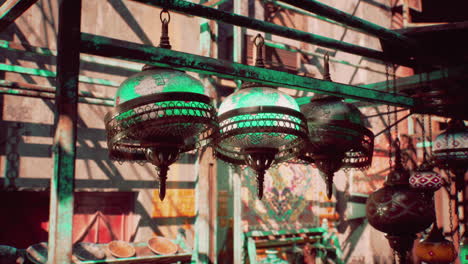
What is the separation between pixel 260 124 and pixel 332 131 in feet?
1.99

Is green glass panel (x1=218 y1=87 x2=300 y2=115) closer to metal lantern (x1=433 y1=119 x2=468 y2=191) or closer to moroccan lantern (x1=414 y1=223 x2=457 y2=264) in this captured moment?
metal lantern (x1=433 y1=119 x2=468 y2=191)

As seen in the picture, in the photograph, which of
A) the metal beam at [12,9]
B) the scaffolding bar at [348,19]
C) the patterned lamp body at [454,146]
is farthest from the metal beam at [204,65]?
the patterned lamp body at [454,146]

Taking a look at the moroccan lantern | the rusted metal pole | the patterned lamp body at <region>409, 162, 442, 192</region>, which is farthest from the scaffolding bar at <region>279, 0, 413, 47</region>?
the patterned lamp body at <region>409, 162, 442, 192</region>

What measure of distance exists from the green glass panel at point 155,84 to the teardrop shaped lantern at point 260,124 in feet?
0.84

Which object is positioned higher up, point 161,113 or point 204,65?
point 204,65

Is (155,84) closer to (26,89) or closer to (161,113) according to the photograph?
(161,113)

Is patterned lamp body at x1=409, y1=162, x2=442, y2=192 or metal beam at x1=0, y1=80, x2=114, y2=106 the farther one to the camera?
metal beam at x1=0, y1=80, x2=114, y2=106

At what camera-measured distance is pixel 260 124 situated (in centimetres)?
197

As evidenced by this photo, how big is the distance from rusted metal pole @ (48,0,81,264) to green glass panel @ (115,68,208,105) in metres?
0.25

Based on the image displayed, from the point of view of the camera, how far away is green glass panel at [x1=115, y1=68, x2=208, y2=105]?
177 centimetres

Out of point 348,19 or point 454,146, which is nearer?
point 348,19

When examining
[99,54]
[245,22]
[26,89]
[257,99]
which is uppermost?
[26,89]

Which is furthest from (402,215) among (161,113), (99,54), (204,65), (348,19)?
(99,54)

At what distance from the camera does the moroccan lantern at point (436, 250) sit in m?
4.08
